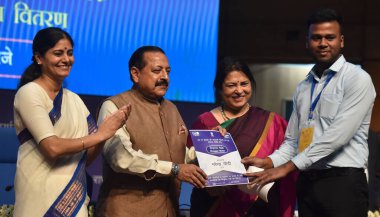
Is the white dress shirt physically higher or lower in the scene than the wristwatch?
higher

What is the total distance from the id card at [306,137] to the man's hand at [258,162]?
0.61 feet

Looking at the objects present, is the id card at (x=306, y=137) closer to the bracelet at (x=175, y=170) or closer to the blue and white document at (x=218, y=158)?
the blue and white document at (x=218, y=158)

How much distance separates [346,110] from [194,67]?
9.09ft

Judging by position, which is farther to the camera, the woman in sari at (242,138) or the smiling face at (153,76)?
the woman in sari at (242,138)

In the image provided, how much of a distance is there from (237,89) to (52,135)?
1.01 metres

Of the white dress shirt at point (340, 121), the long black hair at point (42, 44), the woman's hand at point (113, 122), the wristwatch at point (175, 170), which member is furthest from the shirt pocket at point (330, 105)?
the long black hair at point (42, 44)

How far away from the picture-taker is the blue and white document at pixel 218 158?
2.46 metres

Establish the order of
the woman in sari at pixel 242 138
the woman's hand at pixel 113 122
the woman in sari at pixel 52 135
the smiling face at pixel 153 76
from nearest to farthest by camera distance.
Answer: the woman in sari at pixel 52 135, the woman's hand at pixel 113 122, the smiling face at pixel 153 76, the woman in sari at pixel 242 138

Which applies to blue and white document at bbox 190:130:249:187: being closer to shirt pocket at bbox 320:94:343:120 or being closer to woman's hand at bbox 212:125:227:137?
woman's hand at bbox 212:125:227:137

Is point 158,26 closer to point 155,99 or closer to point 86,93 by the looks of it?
point 86,93

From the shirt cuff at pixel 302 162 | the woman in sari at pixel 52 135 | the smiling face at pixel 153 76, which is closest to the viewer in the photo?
the woman in sari at pixel 52 135

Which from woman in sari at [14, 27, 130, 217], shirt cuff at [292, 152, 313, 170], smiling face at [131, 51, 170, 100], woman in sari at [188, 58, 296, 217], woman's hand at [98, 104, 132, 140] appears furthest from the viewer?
woman in sari at [188, 58, 296, 217]

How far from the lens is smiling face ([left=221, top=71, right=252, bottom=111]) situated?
286 centimetres

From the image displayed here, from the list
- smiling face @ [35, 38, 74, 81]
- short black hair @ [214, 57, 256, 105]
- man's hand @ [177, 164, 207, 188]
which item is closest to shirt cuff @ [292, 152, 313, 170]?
man's hand @ [177, 164, 207, 188]
